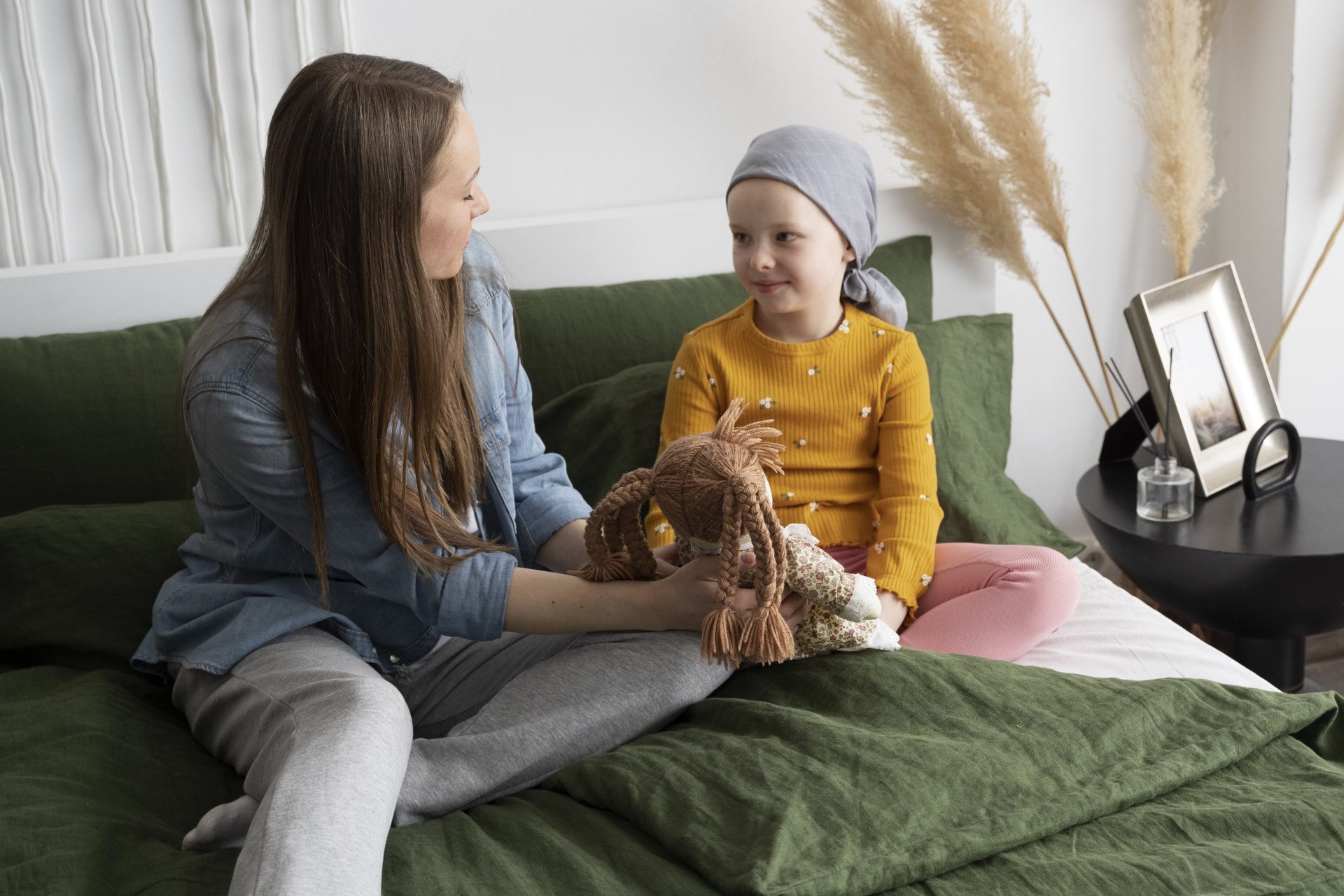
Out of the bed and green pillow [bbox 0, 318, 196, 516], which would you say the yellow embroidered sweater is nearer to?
the bed

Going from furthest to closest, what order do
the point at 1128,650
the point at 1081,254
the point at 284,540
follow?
the point at 1081,254 → the point at 1128,650 → the point at 284,540

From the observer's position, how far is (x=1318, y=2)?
213 cm

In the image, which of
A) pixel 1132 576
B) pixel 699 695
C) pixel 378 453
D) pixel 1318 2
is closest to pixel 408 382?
pixel 378 453

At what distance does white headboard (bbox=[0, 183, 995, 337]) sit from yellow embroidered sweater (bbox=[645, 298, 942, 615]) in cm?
44

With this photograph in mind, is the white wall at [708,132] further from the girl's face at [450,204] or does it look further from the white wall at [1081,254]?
the girl's face at [450,204]

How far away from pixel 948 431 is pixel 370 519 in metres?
0.89

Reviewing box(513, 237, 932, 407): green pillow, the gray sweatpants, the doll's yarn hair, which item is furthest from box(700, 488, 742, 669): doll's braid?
box(513, 237, 932, 407): green pillow

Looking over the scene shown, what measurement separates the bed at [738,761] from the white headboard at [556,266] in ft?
0.36

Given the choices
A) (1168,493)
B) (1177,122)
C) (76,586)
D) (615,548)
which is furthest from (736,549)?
(1177,122)

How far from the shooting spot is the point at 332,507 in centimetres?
118

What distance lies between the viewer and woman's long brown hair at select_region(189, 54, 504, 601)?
1.12 metres

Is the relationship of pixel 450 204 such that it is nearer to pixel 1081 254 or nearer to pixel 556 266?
pixel 556 266

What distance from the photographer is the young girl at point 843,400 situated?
4.73ft

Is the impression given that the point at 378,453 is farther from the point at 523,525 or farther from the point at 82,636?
the point at 82,636
